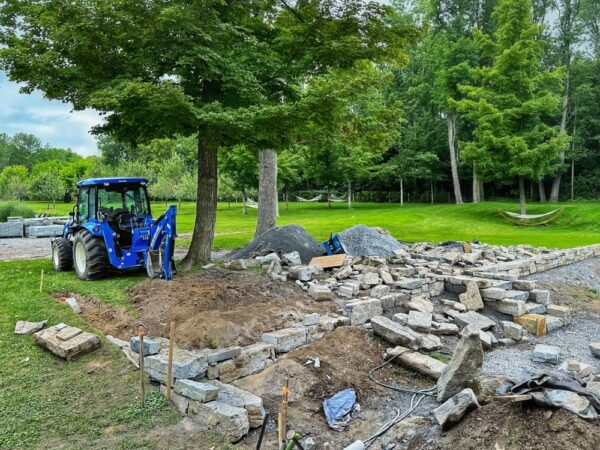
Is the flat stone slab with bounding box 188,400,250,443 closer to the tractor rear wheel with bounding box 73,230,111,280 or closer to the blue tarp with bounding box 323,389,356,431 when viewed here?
the blue tarp with bounding box 323,389,356,431

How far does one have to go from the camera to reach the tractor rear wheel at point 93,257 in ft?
29.9

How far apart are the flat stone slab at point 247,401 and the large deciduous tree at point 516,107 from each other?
889 inches

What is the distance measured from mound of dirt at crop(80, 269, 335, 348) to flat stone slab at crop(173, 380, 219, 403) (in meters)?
1.12

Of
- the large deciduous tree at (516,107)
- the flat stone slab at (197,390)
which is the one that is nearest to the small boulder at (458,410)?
the flat stone slab at (197,390)

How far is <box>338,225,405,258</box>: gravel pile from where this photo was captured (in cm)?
1148

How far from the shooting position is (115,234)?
30.6ft

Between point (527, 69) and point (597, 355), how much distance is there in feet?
73.3

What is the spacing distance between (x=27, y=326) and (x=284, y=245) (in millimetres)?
6236

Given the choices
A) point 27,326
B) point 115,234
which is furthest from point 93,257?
point 27,326

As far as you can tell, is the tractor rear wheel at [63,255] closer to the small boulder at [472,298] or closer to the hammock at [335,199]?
the small boulder at [472,298]

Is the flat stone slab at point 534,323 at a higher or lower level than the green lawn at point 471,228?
lower


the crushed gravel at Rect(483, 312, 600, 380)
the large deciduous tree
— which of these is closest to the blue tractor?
the crushed gravel at Rect(483, 312, 600, 380)

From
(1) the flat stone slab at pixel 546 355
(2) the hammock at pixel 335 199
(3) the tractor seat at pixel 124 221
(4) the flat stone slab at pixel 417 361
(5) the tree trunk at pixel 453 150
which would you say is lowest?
(1) the flat stone slab at pixel 546 355

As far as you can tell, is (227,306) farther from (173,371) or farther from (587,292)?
(587,292)
